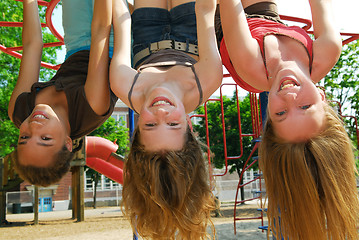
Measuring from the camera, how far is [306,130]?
82.7 inches

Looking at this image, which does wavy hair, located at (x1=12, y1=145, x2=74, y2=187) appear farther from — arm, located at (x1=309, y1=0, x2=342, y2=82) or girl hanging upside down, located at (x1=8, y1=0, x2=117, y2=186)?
arm, located at (x1=309, y1=0, x2=342, y2=82)

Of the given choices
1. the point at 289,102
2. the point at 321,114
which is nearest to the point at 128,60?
the point at 289,102

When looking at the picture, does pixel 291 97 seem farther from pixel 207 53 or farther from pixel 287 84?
pixel 207 53

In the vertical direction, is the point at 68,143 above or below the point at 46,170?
above

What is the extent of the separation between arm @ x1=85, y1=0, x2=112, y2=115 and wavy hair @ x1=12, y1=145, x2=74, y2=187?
52 cm

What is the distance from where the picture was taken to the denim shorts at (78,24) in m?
3.53

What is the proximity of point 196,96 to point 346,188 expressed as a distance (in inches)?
43.8

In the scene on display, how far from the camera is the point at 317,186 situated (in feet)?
6.97

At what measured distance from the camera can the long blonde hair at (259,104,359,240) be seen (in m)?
2.05

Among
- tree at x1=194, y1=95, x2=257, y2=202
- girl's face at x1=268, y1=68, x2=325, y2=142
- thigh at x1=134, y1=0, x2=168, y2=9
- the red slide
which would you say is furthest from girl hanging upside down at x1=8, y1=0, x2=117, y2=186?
tree at x1=194, y1=95, x2=257, y2=202

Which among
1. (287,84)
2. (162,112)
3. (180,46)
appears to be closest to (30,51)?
(180,46)

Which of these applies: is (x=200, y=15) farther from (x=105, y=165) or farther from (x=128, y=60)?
(x=105, y=165)

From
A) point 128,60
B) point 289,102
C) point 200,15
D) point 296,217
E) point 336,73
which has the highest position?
point 336,73

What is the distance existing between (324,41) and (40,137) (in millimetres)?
2199
